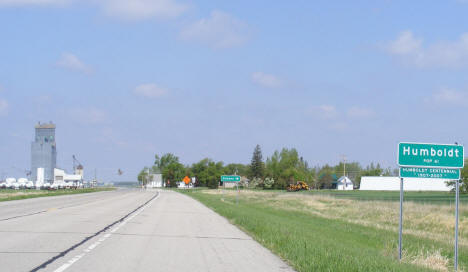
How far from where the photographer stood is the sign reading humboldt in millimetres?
13250

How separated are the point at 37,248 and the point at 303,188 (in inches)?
4814

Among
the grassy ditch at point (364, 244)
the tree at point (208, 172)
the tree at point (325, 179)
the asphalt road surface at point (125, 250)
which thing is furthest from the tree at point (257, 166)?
the asphalt road surface at point (125, 250)

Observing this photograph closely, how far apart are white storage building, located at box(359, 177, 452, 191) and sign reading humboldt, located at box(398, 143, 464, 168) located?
114 meters

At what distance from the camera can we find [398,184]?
441ft

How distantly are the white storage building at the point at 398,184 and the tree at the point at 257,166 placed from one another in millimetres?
40883

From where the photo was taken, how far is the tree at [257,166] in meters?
174

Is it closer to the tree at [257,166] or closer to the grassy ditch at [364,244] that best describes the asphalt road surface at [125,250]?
the grassy ditch at [364,244]

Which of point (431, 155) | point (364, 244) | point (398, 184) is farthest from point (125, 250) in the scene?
point (398, 184)

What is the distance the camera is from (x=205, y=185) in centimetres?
18412

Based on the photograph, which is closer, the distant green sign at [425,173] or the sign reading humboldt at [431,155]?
the sign reading humboldt at [431,155]

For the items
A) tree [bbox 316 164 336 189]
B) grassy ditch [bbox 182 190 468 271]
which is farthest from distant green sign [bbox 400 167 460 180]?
tree [bbox 316 164 336 189]

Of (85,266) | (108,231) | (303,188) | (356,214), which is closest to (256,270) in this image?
(85,266)

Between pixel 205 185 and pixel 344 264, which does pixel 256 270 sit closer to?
pixel 344 264

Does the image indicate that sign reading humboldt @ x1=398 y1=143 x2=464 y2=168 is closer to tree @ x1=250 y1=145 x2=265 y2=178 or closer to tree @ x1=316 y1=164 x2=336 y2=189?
tree @ x1=250 y1=145 x2=265 y2=178
